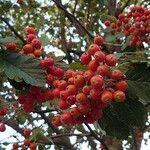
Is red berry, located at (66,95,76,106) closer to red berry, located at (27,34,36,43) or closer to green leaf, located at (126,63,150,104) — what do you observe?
green leaf, located at (126,63,150,104)

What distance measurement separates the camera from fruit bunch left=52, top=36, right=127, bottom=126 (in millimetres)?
1899

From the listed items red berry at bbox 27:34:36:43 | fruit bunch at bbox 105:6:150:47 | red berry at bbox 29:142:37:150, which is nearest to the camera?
red berry at bbox 27:34:36:43

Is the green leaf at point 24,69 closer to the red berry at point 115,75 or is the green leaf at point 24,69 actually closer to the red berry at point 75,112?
the red berry at point 75,112

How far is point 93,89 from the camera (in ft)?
6.26

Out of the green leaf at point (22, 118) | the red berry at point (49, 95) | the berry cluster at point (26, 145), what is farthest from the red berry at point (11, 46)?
the green leaf at point (22, 118)

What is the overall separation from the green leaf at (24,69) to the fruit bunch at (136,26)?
70.1 inches

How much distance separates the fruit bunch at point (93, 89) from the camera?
6.23ft

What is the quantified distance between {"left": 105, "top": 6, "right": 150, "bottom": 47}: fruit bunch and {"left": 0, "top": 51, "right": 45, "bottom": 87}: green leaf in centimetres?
178

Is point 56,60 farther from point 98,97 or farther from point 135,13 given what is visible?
point 135,13

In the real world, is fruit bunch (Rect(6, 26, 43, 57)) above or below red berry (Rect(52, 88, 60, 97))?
above

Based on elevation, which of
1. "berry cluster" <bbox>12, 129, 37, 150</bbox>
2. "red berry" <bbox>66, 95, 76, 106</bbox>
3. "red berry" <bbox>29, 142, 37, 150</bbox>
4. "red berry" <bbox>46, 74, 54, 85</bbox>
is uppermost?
"berry cluster" <bbox>12, 129, 37, 150</bbox>

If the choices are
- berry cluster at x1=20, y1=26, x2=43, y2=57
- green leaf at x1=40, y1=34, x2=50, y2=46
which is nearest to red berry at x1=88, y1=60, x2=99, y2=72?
berry cluster at x1=20, y1=26, x2=43, y2=57

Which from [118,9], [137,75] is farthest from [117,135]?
[118,9]

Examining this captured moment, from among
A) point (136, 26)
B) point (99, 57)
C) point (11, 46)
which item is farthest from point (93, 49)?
point (136, 26)
